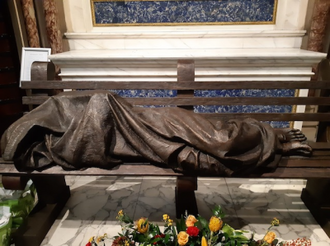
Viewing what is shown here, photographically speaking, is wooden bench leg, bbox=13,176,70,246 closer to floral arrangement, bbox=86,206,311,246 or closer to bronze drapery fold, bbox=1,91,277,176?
bronze drapery fold, bbox=1,91,277,176

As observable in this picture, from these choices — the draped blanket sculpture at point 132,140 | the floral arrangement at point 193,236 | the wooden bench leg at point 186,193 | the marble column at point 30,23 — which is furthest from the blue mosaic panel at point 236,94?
the floral arrangement at point 193,236

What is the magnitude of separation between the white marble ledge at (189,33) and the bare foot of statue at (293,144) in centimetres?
161

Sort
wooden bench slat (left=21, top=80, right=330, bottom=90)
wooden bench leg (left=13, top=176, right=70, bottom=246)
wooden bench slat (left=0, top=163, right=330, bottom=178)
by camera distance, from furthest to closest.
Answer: wooden bench slat (left=21, top=80, right=330, bottom=90)
wooden bench leg (left=13, top=176, right=70, bottom=246)
wooden bench slat (left=0, top=163, right=330, bottom=178)

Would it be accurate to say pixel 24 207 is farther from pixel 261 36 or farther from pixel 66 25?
pixel 261 36

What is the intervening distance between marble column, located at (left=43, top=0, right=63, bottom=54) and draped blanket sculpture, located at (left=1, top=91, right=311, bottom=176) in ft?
5.34

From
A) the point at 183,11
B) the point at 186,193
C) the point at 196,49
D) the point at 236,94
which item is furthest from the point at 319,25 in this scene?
the point at 186,193

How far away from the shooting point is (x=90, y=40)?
3.27 meters

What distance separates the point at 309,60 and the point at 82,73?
226cm

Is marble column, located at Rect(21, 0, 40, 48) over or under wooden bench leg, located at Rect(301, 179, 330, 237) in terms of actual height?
over

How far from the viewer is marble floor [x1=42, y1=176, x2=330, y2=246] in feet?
6.72

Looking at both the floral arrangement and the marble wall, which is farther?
the marble wall

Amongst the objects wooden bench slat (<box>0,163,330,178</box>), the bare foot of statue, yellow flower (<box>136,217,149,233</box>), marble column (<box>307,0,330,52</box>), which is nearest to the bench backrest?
the bare foot of statue

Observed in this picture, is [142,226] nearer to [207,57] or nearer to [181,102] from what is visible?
[181,102]

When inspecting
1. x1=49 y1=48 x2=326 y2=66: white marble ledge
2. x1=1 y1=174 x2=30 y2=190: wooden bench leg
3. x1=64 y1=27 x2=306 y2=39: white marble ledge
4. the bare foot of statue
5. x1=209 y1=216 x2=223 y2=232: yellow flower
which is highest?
x1=64 y1=27 x2=306 y2=39: white marble ledge
